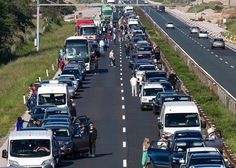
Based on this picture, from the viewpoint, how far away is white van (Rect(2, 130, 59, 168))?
23500mm

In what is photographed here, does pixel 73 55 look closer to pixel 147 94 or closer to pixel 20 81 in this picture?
pixel 20 81

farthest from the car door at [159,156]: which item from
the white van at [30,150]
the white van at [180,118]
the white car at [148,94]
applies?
the white car at [148,94]

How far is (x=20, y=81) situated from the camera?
5756 centimetres

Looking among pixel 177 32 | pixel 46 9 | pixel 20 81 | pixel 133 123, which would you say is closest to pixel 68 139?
pixel 133 123

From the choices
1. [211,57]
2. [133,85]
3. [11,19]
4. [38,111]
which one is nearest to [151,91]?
[133,85]

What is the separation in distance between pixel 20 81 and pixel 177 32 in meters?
57.9

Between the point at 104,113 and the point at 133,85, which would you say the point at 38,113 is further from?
the point at 133,85

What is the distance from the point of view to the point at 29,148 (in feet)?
78.9

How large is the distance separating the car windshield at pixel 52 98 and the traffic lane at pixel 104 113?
2014mm

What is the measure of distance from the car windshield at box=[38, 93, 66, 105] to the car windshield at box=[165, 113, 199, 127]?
8.78 metres

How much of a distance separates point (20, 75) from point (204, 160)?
42846 millimetres

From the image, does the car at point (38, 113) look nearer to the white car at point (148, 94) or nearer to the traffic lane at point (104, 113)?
the traffic lane at point (104, 113)

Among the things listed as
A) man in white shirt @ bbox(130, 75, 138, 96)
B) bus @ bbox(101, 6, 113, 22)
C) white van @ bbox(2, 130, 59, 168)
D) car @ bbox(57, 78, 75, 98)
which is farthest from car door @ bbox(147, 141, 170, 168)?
A: bus @ bbox(101, 6, 113, 22)

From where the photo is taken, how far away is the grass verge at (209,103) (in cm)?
3356
